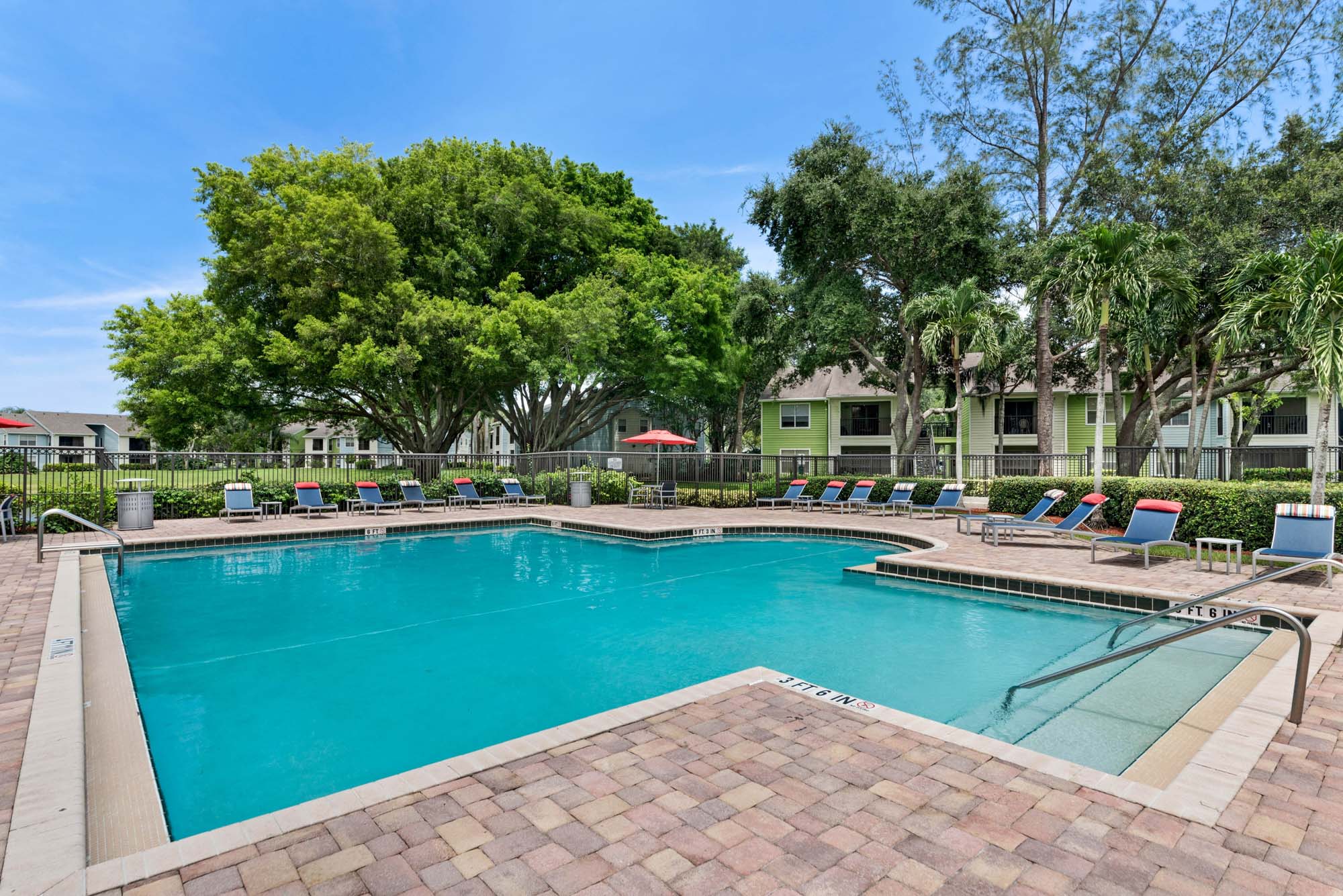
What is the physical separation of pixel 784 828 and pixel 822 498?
51.7 ft

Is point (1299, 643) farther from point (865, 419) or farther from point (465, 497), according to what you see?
point (865, 419)

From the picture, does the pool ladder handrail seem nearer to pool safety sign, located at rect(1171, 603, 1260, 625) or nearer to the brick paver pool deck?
the brick paver pool deck

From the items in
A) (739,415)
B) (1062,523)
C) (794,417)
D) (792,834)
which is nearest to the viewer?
(792,834)

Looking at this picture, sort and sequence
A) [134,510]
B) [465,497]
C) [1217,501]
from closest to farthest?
[1217,501] < [134,510] < [465,497]

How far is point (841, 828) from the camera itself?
2.54m

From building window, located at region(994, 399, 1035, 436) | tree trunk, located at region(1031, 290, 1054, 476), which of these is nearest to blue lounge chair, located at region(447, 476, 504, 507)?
tree trunk, located at region(1031, 290, 1054, 476)

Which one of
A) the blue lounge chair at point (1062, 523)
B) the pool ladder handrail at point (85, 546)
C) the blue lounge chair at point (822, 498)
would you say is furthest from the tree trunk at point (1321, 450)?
the pool ladder handrail at point (85, 546)

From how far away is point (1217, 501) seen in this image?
32.3 ft

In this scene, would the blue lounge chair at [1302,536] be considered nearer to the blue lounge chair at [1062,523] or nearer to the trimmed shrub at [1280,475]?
the blue lounge chair at [1062,523]

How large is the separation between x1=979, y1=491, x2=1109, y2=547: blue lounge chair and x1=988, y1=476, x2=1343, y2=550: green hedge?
58 centimetres

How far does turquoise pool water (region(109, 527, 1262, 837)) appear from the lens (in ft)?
13.2

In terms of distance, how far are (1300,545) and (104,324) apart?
36.1 m

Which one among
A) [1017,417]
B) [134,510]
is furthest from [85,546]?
[1017,417]

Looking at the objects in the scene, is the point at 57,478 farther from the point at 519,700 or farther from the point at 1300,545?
the point at 1300,545
